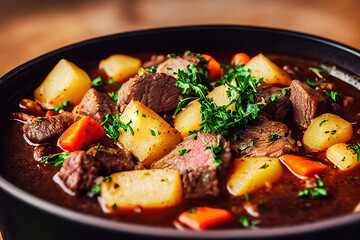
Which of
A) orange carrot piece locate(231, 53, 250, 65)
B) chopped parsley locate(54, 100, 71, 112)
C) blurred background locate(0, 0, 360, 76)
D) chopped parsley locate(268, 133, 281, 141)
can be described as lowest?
chopped parsley locate(54, 100, 71, 112)

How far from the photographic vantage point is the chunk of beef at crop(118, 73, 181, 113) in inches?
125

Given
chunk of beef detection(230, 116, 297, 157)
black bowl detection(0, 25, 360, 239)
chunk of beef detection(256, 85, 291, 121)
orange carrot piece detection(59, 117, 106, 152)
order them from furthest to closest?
1. chunk of beef detection(256, 85, 291, 121)
2. orange carrot piece detection(59, 117, 106, 152)
3. chunk of beef detection(230, 116, 297, 157)
4. black bowl detection(0, 25, 360, 239)

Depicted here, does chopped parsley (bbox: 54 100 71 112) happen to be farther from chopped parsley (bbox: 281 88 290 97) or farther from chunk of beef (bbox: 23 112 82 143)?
chopped parsley (bbox: 281 88 290 97)

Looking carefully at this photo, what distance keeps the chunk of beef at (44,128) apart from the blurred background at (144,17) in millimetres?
2457

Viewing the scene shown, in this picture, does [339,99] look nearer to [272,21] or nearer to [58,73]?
[58,73]

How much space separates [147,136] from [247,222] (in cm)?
97

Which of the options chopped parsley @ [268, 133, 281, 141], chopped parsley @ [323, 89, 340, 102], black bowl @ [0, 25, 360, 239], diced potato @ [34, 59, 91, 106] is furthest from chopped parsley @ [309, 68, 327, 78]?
diced potato @ [34, 59, 91, 106]

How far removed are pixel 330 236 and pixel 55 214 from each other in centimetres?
136

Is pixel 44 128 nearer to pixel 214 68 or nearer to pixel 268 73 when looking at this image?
pixel 214 68

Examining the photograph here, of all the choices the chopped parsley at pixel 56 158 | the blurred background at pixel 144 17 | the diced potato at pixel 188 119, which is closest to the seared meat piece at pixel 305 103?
the diced potato at pixel 188 119

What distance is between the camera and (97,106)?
320 centimetres

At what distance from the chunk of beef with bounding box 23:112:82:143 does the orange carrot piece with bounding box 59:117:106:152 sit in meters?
0.09

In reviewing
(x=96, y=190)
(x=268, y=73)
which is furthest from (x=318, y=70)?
(x=96, y=190)

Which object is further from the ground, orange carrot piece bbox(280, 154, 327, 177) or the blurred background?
the blurred background
